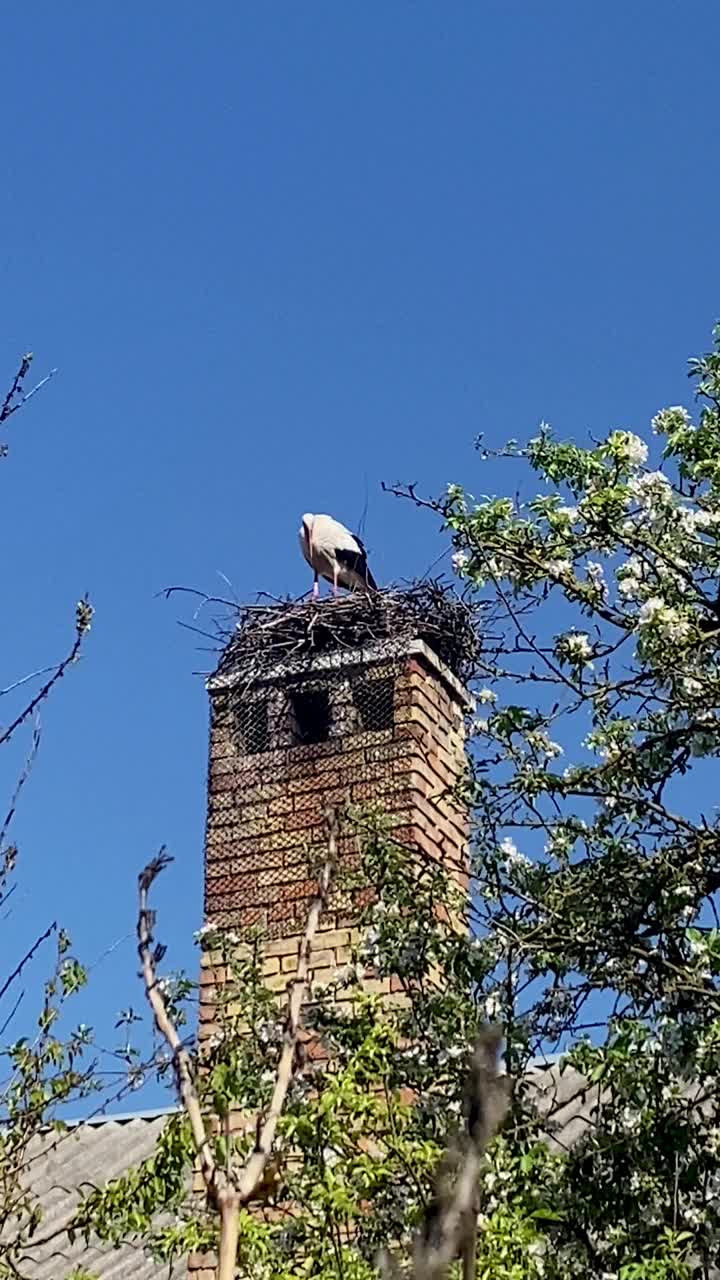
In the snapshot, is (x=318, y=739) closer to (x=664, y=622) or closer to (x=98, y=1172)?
(x=98, y=1172)

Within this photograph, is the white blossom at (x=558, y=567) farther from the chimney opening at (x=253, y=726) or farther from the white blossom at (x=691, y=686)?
the chimney opening at (x=253, y=726)

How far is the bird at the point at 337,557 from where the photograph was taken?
9.84 metres

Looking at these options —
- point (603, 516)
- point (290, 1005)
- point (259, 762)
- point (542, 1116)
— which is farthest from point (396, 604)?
point (290, 1005)

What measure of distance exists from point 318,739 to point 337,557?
1.53 meters

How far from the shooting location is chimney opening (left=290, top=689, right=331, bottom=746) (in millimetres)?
8656

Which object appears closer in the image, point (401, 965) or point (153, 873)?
point (153, 873)

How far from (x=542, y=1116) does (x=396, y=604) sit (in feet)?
12.3

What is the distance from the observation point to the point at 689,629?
5395 millimetres

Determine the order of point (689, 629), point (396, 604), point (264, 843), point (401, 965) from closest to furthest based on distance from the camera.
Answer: point (689, 629)
point (401, 965)
point (264, 843)
point (396, 604)

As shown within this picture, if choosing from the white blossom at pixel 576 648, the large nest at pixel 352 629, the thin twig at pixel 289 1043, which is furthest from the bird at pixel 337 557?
the thin twig at pixel 289 1043

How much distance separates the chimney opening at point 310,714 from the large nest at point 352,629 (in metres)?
0.19

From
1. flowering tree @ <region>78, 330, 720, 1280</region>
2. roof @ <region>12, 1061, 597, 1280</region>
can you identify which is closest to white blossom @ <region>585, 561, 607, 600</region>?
flowering tree @ <region>78, 330, 720, 1280</region>

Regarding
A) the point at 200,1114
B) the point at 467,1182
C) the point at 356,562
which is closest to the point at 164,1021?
the point at 200,1114

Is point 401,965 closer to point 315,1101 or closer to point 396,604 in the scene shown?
point 315,1101
